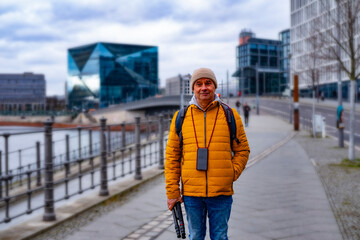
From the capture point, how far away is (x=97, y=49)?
114750mm

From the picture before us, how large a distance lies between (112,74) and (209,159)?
109 metres

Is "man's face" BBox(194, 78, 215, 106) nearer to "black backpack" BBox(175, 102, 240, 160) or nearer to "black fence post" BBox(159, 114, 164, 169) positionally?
"black backpack" BBox(175, 102, 240, 160)

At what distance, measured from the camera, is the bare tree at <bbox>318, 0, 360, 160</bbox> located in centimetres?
1030

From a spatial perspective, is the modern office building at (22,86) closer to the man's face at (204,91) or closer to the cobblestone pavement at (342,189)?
the cobblestone pavement at (342,189)

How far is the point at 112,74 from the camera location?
361ft

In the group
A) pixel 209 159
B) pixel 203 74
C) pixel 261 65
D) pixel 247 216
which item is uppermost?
pixel 261 65

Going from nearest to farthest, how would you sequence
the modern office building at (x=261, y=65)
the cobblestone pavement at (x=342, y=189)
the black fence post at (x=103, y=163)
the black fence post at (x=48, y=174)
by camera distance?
the cobblestone pavement at (x=342, y=189), the black fence post at (x=48, y=174), the black fence post at (x=103, y=163), the modern office building at (x=261, y=65)

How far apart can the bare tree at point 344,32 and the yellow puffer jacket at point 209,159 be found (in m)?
8.41

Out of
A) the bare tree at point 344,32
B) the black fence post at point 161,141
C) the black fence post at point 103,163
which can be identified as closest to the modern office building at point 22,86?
the black fence post at point 161,141

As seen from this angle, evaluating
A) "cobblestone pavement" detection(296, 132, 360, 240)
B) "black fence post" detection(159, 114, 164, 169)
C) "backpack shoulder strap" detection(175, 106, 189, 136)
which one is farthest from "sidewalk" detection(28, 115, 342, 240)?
"black fence post" detection(159, 114, 164, 169)

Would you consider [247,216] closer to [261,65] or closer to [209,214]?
[209,214]

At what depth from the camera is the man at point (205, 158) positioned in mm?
2840

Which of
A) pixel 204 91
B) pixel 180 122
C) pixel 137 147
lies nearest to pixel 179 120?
pixel 180 122

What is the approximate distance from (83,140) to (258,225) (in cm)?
464
